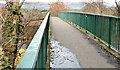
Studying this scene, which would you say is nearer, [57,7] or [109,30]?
[109,30]

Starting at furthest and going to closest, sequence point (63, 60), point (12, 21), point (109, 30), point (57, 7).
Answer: point (57, 7)
point (109, 30)
point (63, 60)
point (12, 21)

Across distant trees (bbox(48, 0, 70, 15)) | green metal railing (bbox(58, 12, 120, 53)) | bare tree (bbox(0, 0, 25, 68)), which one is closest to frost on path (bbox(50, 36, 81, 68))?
bare tree (bbox(0, 0, 25, 68))

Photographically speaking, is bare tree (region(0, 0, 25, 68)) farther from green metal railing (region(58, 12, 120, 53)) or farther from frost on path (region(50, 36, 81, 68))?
green metal railing (region(58, 12, 120, 53))

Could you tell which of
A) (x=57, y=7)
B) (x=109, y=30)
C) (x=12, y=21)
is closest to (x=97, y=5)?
(x=57, y=7)

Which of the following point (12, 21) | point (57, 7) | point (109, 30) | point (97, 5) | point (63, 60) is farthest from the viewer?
point (57, 7)

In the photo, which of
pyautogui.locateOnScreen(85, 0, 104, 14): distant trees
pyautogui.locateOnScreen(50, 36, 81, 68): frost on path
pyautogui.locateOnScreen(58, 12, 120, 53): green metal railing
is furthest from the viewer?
pyautogui.locateOnScreen(85, 0, 104, 14): distant trees

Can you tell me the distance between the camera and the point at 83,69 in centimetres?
434

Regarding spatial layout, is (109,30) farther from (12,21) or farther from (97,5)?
(97,5)

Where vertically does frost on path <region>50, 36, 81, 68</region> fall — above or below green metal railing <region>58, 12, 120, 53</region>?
below

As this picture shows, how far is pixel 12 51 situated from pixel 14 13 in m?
1.11

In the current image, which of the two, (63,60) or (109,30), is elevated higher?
(109,30)

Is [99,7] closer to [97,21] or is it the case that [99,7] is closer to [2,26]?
[97,21]

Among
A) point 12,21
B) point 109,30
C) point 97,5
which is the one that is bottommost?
point 109,30

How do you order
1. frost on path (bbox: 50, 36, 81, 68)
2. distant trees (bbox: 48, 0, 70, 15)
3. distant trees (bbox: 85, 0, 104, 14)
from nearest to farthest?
frost on path (bbox: 50, 36, 81, 68), distant trees (bbox: 85, 0, 104, 14), distant trees (bbox: 48, 0, 70, 15)
